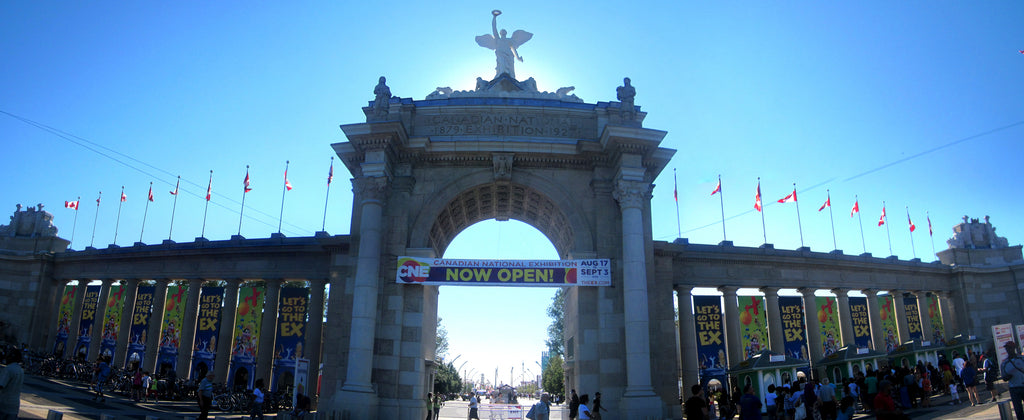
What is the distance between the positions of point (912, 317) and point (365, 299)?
37.3m

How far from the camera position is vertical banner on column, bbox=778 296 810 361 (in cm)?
3578

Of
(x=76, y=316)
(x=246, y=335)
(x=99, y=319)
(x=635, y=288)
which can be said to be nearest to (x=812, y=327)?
(x=635, y=288)

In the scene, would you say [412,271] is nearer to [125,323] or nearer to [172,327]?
[172,327]

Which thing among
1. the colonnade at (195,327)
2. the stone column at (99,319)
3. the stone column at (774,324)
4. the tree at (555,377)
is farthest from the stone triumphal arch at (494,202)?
the tree at (555,377)

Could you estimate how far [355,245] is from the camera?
2495 cm

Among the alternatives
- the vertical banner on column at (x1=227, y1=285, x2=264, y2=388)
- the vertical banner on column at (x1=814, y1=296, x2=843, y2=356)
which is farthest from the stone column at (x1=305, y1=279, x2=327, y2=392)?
the vertical banner on column at (x1=814, y1=296, x2=843, y2=356)

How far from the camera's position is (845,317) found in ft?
123

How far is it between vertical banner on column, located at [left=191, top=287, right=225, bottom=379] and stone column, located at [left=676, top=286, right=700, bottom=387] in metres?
26.7

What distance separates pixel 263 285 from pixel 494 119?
18784mm

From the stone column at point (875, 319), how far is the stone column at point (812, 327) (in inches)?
185

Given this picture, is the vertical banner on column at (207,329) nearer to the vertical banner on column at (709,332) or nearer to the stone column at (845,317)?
the vertical banner on column at (709,332)

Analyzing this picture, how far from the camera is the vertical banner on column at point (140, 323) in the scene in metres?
36.3

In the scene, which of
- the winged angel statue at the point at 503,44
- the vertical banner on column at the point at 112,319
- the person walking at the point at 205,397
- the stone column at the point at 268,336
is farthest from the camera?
the vertical banner on column at the point at 112,319

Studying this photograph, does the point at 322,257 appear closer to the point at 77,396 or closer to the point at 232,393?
the point at 232,393
